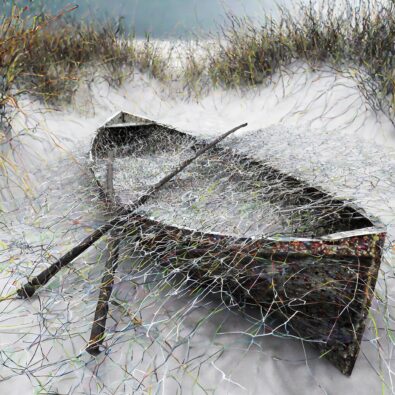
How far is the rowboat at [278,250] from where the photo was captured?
137 centimetres

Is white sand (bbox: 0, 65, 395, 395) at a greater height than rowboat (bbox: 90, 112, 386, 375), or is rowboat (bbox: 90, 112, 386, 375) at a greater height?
rowboat (bbox: 90, 112, 386, 375)

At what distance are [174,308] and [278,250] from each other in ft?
2.15

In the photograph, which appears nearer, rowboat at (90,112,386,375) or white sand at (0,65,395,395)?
rowboat at (90,112,386,375)

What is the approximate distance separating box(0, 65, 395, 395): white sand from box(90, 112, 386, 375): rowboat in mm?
121

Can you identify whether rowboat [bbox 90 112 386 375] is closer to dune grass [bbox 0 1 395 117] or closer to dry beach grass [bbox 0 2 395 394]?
dry beach grass [bbox 0 2 395 394]

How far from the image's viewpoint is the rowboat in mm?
1367

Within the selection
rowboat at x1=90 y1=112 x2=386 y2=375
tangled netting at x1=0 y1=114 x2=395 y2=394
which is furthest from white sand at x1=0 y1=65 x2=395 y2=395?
rowboat at x1=90 y1=112 x2=386 y2=375

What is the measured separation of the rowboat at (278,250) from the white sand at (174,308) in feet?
0.40

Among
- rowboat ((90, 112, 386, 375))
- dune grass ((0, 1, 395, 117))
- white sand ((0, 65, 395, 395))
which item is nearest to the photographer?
rowboat ((90, 112, 386, 375))

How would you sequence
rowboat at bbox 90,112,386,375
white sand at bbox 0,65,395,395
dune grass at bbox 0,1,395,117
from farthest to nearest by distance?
dune grass at bbox 0,1,395,117 < white sand at bbox 0,65,395,395 < rowboat at bbox 90,112,386,375

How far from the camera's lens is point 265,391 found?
1452 millimetres

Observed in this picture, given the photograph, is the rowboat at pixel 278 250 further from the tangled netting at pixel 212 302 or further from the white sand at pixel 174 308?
the white sand at pixel 174 308

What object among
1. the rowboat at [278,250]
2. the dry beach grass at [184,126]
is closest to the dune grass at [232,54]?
the dry beach grass at [184,126]

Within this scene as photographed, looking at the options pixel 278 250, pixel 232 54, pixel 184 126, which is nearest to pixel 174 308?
pixel 278 250
